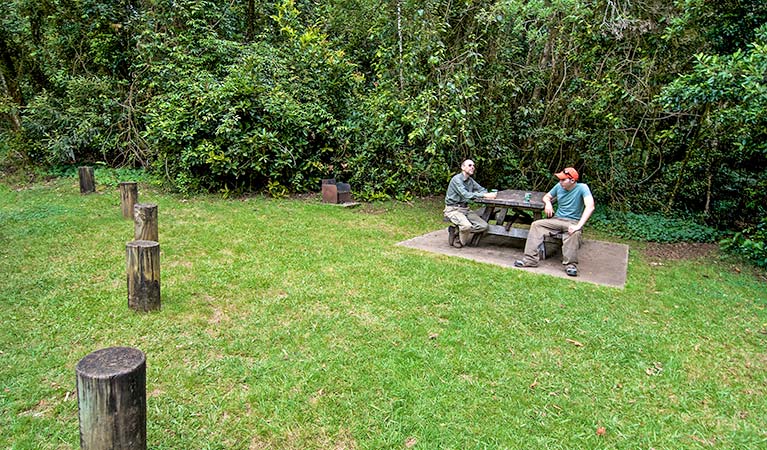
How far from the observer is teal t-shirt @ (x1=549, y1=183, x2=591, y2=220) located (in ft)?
17.1

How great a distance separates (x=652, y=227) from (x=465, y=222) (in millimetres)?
3459

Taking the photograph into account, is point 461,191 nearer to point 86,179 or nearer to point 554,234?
point 554,234

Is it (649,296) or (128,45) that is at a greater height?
(128,45)

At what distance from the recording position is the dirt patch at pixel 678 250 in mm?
6094

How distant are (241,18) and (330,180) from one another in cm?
496

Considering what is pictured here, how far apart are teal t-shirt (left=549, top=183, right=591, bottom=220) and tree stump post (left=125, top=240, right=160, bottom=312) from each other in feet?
14.0

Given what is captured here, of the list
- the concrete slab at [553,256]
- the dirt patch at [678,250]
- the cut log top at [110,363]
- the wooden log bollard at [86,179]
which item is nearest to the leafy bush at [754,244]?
the dirt patch at [678,250]

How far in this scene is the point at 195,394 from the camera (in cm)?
267

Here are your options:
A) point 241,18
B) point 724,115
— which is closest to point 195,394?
point 724,115

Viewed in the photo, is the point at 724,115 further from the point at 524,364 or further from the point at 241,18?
the point at 241,18

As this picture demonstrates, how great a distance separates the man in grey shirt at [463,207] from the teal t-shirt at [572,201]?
34.6 inches

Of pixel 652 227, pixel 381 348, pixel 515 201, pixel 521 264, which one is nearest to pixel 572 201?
pixel 515 201

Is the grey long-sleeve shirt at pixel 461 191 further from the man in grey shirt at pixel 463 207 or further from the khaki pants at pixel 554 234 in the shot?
the khaki pants at pixel 554 234

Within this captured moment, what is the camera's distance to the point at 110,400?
1905 mm
